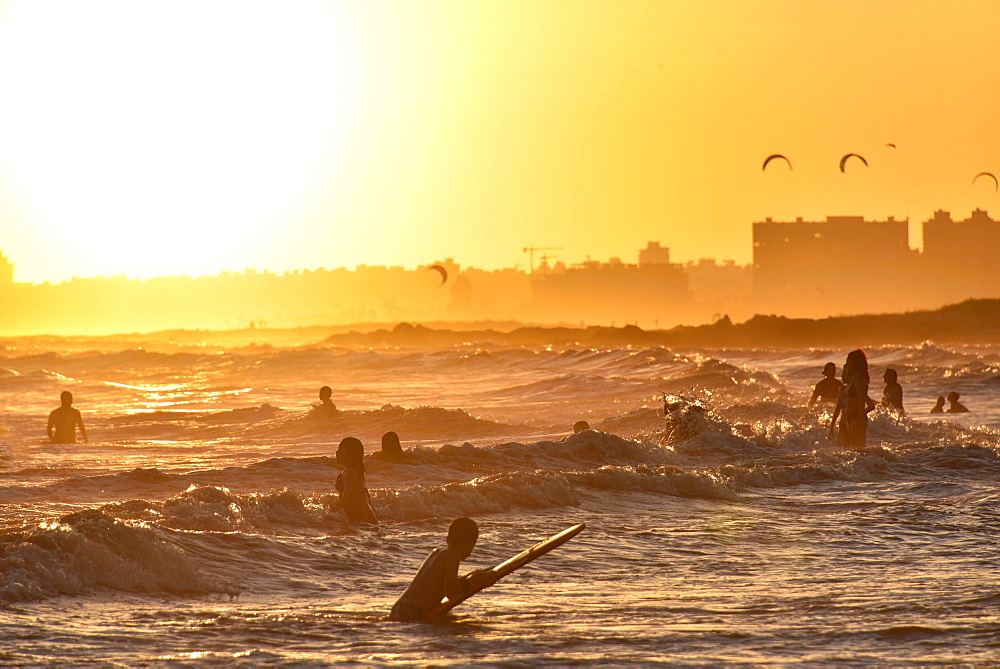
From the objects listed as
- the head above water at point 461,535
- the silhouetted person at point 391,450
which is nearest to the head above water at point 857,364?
the silhouetted person at point 391,450

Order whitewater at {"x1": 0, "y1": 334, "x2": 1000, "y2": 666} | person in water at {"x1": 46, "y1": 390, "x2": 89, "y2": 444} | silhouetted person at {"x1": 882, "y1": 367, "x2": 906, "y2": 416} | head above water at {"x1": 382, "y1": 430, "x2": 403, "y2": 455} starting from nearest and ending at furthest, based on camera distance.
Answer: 1. whitewater at {"x1": 0, "y1": 334, "x2": 1000, "y2": 666}
2. head above water at {"x1": 382, "y1": 430, "x2": 403, "y2": 455}
3. person in water at {"x1": 46, "y1": 390, "x2": 89, "y2": 444}
4. silhouetted person at {"x1": 882, "y1": 367, "x2": 906, "y2": 416}

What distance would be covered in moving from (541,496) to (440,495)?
1370mm

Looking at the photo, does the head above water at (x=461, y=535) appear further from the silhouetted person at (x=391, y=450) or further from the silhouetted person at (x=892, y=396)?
the silhouetted person at (x=892, y=396)

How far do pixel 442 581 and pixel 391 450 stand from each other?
27.1ft

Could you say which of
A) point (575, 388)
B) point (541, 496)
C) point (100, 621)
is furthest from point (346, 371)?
point (100, 621)

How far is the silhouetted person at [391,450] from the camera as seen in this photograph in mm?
16859

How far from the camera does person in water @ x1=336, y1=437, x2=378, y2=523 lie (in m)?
12.2

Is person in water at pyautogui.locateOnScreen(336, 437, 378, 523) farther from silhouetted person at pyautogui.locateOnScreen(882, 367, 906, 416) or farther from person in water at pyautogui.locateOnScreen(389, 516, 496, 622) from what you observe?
silhouetted person at pyautogui.locateOnScreen(882, 367, 906, 416)

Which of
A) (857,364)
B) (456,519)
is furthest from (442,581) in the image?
(857,364)

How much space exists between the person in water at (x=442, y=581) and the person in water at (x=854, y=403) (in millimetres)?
9910

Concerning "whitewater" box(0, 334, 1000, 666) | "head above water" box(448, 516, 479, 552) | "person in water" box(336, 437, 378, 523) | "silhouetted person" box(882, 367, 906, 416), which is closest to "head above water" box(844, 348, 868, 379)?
"whitewater" box(0, 334, 1000, 666)

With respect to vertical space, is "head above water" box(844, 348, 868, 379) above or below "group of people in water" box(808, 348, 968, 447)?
above

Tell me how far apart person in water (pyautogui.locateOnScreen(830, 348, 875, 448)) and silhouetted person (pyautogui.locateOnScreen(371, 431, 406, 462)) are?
21.3 ft

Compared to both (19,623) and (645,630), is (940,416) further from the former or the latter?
(19,623)
